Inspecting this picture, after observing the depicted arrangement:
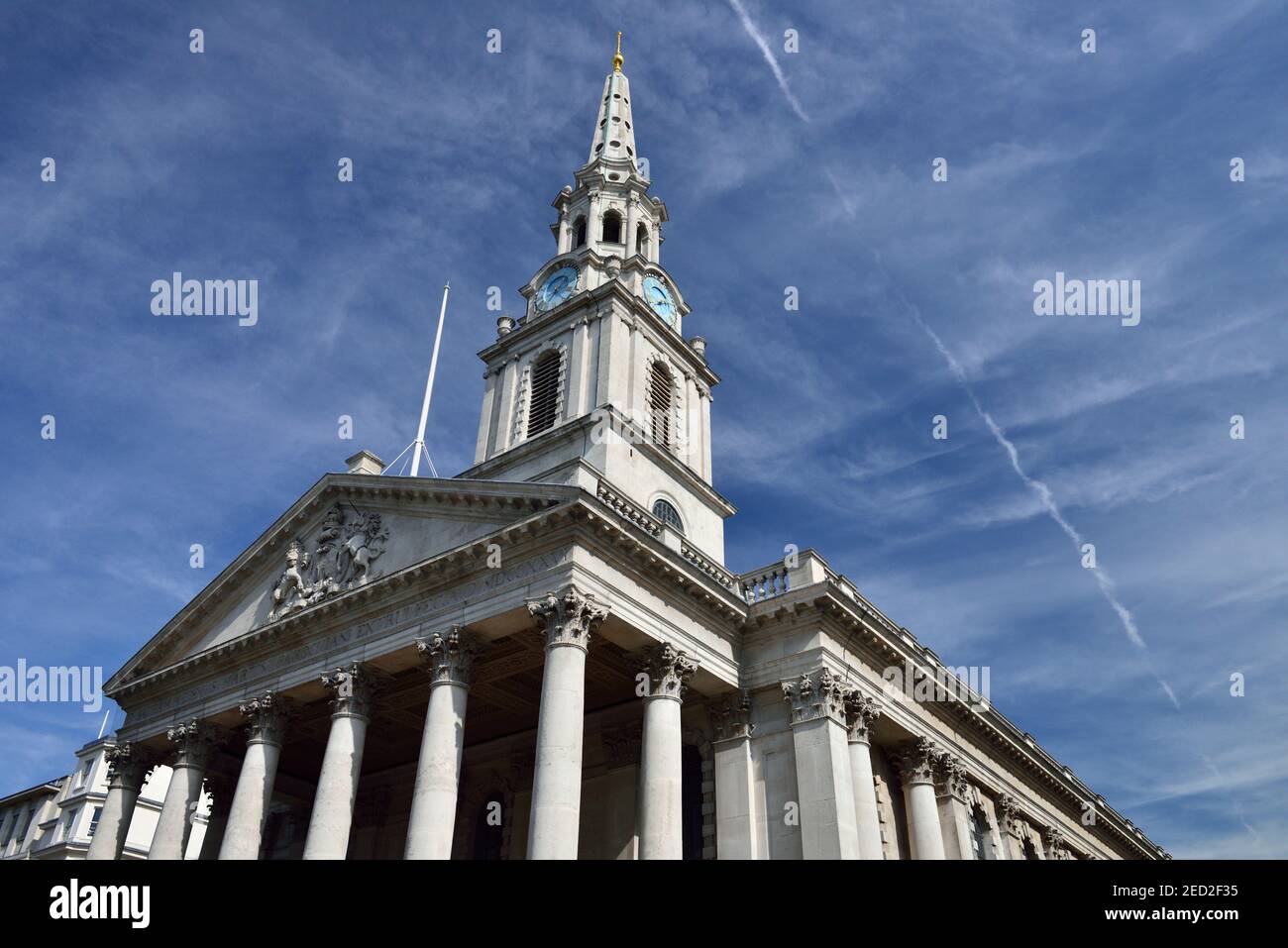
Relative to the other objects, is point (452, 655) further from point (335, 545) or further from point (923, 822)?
point (923, 822)

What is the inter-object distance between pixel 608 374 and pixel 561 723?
67.2 ft

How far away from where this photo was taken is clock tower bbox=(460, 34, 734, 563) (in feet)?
123

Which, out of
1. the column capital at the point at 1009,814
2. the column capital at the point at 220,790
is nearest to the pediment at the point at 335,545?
the column capital at the point at 220,790

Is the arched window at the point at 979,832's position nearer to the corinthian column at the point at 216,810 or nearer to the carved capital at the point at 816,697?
the carved capital at the point at 816,697

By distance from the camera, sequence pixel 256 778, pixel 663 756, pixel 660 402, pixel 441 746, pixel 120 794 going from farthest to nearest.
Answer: pixel 660 402 < pixel 120 794 < pixel 256 778 < pixel 663 756 < pixel 441 746

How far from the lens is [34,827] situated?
212ft

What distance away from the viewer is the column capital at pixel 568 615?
2169cm

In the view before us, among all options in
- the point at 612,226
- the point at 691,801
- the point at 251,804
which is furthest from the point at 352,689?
the point at 612,226

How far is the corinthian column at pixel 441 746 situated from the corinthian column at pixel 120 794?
13754 millimetres

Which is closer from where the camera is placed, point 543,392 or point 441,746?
point 441,746

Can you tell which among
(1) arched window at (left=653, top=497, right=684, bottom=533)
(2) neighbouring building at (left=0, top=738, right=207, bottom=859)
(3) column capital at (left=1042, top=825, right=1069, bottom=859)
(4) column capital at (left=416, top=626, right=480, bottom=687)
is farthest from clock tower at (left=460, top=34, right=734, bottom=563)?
(2) neighbouring building at (left=0, top=738, right=207, bottom=859)

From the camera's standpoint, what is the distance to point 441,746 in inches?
861
